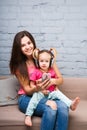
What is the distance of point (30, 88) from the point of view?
2.13 metres

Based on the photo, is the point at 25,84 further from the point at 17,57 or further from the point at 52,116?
the point at 52,116

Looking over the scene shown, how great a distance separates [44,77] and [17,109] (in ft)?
1.19

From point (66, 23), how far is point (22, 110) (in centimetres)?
99

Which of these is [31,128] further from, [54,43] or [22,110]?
[54,43]

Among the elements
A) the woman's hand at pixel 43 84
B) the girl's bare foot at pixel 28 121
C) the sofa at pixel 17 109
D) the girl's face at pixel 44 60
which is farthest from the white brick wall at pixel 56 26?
the girl's bare foot at pixel 28 121

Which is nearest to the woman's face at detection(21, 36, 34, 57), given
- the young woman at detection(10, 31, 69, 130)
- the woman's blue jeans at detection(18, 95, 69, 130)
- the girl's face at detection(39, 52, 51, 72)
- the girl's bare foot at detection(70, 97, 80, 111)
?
the young woman at detection(10, 31, 69, 130)

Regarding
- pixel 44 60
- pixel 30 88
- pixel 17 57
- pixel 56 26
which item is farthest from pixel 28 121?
pixel 56 26

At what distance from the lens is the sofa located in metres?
1.98

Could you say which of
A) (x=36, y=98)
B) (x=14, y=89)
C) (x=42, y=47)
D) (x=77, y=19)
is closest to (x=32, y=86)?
(x=36, y=98)

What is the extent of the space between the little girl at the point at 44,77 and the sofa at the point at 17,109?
0.08m

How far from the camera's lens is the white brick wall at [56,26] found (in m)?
2.63

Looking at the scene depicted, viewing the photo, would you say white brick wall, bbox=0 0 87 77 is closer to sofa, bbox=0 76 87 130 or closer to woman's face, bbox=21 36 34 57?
sofa, bbox=0 76 87 130

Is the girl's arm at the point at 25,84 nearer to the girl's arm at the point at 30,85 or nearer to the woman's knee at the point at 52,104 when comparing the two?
the girl's arm at the point at 30,85

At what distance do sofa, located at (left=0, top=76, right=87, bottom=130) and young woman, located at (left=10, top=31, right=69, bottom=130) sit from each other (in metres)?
0.08
